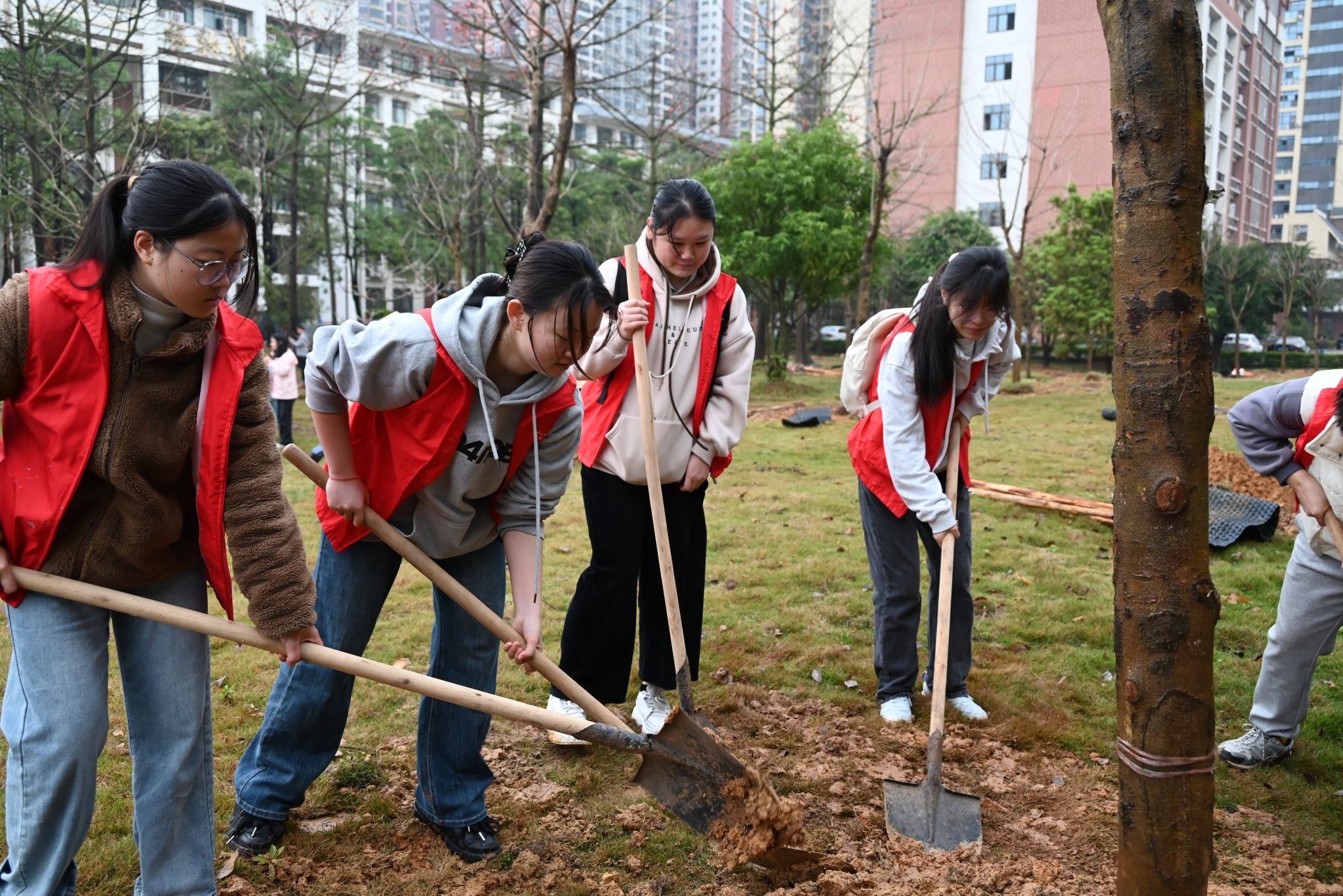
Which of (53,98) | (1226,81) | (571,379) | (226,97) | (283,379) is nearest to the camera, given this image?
(571,379)

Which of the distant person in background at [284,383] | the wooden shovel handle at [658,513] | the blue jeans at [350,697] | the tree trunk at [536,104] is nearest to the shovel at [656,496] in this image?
the wooden shovel handle at [658,513]

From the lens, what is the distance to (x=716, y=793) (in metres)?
2.67

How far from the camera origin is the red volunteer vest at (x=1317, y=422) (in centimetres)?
326

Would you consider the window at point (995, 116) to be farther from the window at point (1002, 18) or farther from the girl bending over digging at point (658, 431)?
the girl bending over digging at point (658, 431)

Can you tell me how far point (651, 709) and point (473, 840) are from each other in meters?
1.00

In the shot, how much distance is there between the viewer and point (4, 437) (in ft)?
6.77

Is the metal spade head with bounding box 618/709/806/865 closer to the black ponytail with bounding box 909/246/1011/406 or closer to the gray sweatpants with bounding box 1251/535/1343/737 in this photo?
the black ponytail with bounding box 909/246/1011/406

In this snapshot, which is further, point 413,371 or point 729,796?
point 729,796

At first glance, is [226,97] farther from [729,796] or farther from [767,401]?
[729,796]

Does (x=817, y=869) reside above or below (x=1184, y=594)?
below

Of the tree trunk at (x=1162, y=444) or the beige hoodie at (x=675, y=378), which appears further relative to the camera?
the beige hoodie at (x=675, y=378)

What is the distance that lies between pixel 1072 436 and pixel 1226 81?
4268 centimetres

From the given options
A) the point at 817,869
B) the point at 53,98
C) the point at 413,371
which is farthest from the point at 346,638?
the point at 53,98

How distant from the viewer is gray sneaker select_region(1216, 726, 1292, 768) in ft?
11.6
